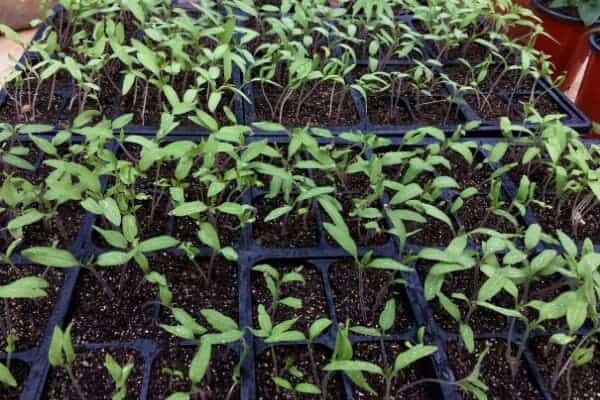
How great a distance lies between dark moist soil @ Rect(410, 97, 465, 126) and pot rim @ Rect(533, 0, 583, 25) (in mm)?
854

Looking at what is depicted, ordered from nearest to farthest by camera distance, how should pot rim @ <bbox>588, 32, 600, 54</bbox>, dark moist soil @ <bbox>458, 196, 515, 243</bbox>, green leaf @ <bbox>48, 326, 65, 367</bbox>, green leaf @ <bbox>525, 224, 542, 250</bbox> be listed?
green leaf @ <bbox>48, 326, 65, 367</bbox>, green leaf @ <bbox>525, 224, 542, 250</bbox>, dark moist soil @ <bbox>458, 196, 515, 243</bbox>, pot rim @ <bbox>588, 32, 600, 54</bbox>

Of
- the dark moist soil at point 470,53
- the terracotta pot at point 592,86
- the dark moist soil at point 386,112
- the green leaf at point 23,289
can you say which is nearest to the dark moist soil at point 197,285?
the green leaf at point 23,289

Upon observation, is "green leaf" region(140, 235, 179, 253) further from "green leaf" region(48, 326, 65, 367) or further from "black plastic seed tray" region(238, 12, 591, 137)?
"black plastic seed tray" region(238, 12, 591, 137)

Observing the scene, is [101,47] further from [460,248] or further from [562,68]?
[562,68]

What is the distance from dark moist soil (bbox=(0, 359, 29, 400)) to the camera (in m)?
0.77

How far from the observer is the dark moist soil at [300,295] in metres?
0.92

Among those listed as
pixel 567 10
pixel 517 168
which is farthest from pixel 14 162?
pixel 567 10

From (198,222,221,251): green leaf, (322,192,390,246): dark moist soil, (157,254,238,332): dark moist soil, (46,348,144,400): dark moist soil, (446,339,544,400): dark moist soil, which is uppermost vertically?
(198,222,221,251): green leaf

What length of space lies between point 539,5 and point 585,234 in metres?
1.30

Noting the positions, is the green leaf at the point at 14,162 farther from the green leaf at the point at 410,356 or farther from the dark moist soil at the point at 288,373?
the green leaf at the point at 410,356

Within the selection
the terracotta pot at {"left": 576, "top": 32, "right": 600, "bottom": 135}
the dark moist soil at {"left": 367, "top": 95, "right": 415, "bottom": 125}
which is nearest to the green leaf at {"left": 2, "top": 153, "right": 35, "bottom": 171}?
the dark moist soil at {"left": 367, "top": 95, "right": 415, "bottom": 125}

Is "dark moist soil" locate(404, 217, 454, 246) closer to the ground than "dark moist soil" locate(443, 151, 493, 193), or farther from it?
closer to the ground

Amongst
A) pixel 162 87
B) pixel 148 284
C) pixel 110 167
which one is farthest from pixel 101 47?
pixel 148 284

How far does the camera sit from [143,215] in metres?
1.08
